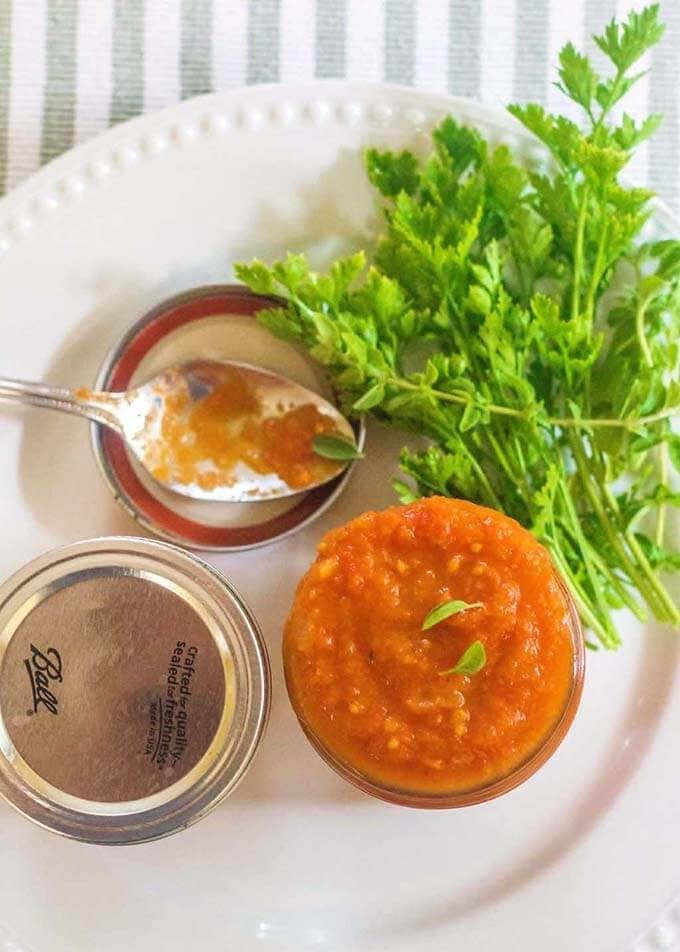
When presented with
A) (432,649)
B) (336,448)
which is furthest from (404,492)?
(432,649)

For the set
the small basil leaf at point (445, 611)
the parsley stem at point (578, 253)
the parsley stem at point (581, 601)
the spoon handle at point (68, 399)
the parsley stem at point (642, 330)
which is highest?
the parsley stem at point (578, 253)

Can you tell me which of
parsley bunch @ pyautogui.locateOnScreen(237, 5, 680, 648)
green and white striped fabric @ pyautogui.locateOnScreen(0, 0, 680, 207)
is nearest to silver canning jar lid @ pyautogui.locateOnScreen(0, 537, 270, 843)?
parsley bunch @ pyautogui.locateOnScreen(237, 5, 680, 648)

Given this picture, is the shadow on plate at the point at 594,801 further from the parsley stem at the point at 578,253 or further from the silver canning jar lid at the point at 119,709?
the parsley stem at the point at 578,253

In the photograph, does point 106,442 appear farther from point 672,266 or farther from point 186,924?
point 672,266

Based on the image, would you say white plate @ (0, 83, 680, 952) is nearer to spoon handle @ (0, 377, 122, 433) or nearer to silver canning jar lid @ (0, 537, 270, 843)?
spoon handle @ (0, 377, 122, 433)

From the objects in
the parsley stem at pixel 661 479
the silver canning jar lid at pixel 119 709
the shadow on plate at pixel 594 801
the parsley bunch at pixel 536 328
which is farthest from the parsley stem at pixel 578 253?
the silver canning jar lid at pixel 119 709

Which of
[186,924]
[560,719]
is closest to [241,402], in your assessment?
[560,719]
